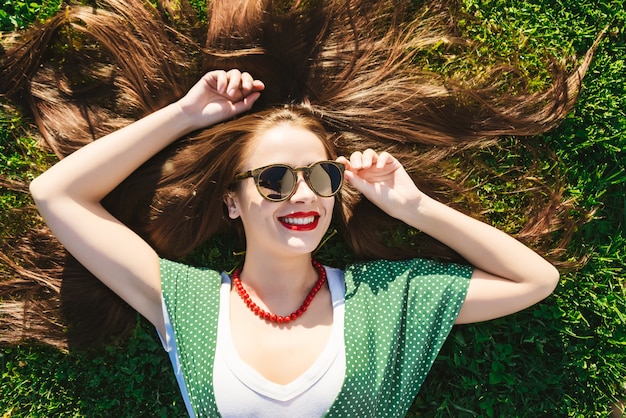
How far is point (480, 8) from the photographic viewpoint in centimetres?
393

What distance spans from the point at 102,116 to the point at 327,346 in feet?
6.02

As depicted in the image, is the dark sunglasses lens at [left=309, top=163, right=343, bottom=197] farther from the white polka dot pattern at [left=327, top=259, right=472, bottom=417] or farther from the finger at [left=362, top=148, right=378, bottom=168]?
the white polka dot pattern at [left=327, top=259, right=472, bottom=417]

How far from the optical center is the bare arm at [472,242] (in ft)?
11.3

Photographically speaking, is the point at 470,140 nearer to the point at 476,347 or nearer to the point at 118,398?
the point at 476,347

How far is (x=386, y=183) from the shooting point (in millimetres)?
3549

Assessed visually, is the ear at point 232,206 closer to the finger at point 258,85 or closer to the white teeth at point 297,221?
the white teeth at point 297,221

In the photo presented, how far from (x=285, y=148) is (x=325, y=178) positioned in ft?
0.83

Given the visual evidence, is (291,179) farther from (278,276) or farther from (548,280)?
(548,280)

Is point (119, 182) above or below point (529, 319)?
above

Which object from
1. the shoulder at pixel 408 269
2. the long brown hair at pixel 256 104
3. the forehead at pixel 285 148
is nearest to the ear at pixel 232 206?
the long brown hair at pixel 256 104

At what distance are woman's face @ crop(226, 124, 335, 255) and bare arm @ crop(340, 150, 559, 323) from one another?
293 mm

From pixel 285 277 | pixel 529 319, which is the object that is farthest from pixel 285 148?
pixel 529 319

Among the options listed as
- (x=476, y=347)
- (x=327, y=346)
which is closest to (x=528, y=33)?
(x=476, y=347)

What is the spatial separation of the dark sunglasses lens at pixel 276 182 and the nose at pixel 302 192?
4cm
